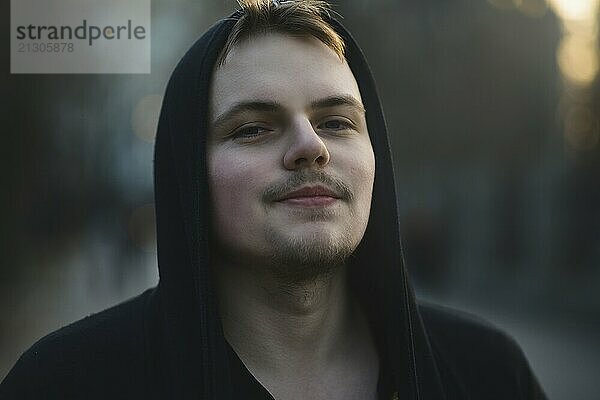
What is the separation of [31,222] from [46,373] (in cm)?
84

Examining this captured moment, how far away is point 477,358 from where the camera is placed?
1.68 m

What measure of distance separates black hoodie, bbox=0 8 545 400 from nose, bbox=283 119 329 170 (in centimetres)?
17

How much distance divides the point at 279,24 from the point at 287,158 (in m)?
0.30

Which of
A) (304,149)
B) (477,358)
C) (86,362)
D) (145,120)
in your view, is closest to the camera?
(304,149)

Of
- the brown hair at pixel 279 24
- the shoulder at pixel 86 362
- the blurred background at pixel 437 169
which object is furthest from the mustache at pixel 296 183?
the blurred background at pixel 437 169

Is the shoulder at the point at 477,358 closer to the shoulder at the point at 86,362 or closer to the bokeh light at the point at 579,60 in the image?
the shoulder at the point at 86,362

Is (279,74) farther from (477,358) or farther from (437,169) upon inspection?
(437,169)

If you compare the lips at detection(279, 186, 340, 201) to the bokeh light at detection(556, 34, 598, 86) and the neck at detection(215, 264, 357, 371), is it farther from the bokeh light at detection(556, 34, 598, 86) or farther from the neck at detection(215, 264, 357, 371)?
the bokeh light at detection(556, 34, 598, 86)

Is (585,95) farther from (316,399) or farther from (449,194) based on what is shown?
(316,399)

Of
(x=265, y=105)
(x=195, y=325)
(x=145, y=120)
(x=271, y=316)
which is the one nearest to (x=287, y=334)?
(x=271, y=316)

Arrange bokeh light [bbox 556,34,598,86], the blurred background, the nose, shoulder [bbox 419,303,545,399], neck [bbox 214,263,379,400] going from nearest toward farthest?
the nose < neck [bbox 214,263,379,400] < shoulder [bbox 419,303,545,399] < the blurred background < bokeh light [bbox 556,34,598,86]

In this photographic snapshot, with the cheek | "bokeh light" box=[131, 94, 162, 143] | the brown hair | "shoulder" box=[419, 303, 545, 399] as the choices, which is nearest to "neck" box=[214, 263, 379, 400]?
the cheek

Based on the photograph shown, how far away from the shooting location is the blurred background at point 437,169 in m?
2.18

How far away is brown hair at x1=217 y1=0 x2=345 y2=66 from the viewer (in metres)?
1.49
